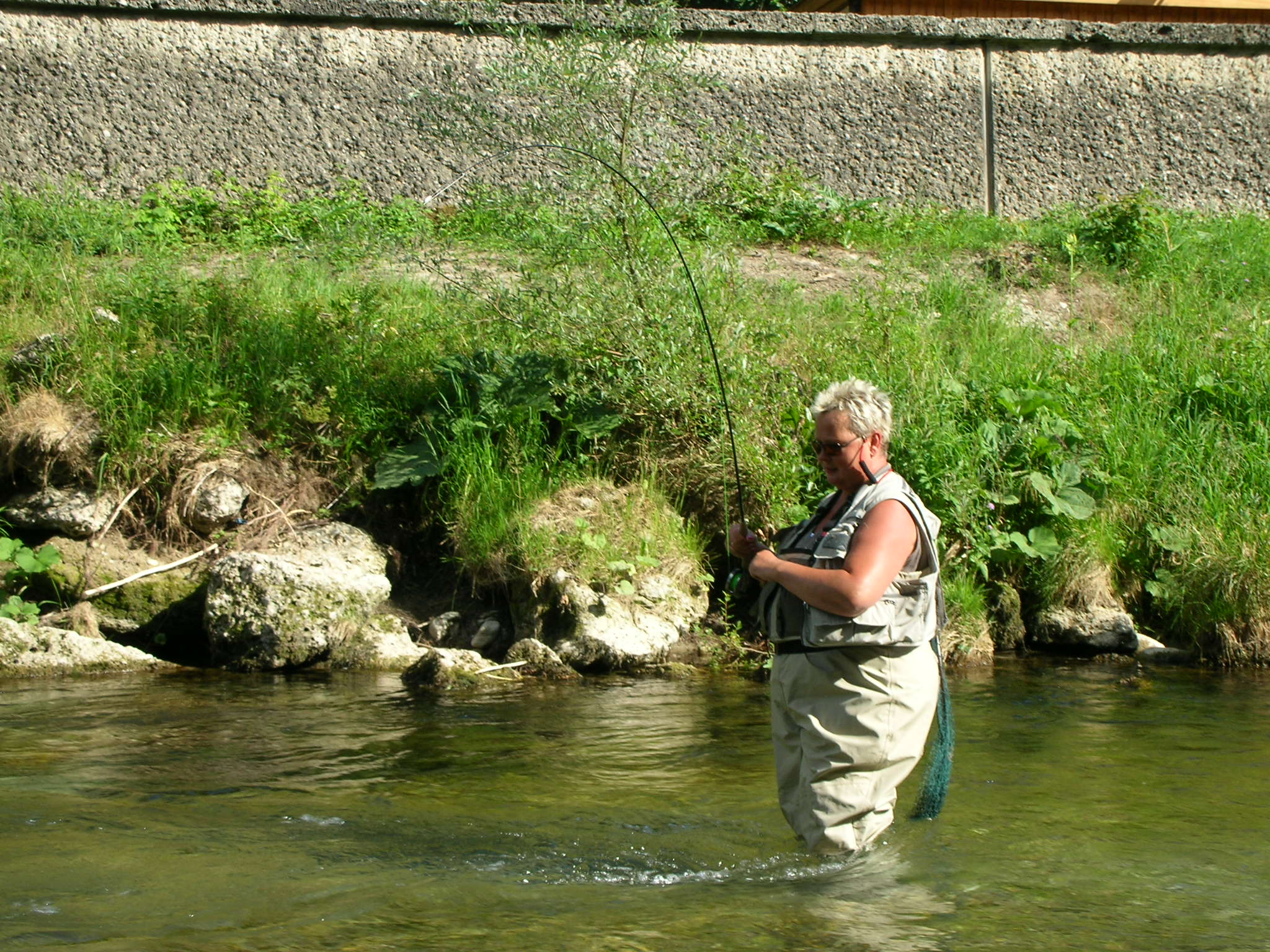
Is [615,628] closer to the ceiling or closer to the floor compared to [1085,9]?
closer to the floor

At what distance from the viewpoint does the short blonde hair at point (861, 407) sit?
13.6 feet

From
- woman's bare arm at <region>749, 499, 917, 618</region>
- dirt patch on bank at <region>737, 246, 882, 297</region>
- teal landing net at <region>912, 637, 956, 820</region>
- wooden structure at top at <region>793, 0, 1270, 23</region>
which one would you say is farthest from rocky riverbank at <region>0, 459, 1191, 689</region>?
wooden structure at top at <region>793, 0, 1270, 23</region>

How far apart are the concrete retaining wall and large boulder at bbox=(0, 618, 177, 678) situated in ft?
18.8

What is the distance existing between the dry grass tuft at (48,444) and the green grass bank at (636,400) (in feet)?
0.10

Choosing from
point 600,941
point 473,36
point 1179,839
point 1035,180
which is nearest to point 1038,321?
point 1035,180

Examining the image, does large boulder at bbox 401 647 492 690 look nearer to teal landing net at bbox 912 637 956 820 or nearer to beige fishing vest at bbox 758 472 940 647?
teal landing net at bbox 912 637 956 820

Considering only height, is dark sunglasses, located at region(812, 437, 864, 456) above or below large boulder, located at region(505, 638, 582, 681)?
above

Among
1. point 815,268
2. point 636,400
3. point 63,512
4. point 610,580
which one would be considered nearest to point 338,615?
point 610,580

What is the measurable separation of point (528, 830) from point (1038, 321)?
781cm

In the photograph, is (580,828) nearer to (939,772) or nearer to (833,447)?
(939,772)

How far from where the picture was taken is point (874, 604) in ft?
13.1

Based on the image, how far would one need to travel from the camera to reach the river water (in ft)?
13.1

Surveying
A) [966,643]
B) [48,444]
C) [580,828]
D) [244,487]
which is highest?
[48,444]

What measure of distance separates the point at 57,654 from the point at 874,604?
554 centimetres
